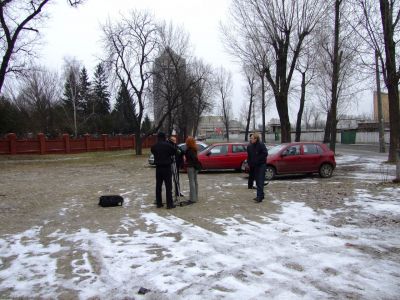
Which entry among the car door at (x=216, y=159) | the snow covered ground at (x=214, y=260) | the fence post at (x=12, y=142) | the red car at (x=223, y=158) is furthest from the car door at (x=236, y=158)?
the fence post at (x=12, y=142)

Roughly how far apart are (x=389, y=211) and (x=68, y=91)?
2518 inches

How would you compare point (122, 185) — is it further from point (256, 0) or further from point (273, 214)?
point (256, 0)

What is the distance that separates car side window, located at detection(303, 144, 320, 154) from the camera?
15.5m

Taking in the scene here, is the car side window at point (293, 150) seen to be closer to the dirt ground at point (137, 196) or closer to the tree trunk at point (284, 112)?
the dirt ground at point (137, 196)

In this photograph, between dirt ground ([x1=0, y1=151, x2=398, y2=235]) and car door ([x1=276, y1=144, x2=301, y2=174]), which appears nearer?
dirt ground ([x1=0, y1=151, x2=398, y2=235])

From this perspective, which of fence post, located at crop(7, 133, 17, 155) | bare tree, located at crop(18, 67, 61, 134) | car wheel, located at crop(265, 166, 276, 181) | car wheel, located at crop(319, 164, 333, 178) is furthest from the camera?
bare tree, located at crop(18, 67, 61, 134)

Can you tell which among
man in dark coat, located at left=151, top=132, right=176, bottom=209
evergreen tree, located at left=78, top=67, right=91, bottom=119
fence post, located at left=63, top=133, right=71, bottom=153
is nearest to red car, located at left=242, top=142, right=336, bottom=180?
man in dark coat, located at left=151, top=132, right=176, bottom=209

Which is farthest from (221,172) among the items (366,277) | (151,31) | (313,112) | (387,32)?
(313,112)

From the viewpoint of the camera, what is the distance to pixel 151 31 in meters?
37.3

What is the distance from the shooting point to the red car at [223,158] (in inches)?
717

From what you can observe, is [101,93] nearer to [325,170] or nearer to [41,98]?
[41,98]

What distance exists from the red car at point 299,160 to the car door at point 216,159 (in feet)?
10.2

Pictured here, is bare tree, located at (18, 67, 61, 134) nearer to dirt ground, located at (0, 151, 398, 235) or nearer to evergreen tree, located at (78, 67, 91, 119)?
evergreen tree, located at (78, 67, 91, 119)

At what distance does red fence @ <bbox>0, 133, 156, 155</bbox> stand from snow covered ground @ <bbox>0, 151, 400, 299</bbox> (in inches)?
1272
